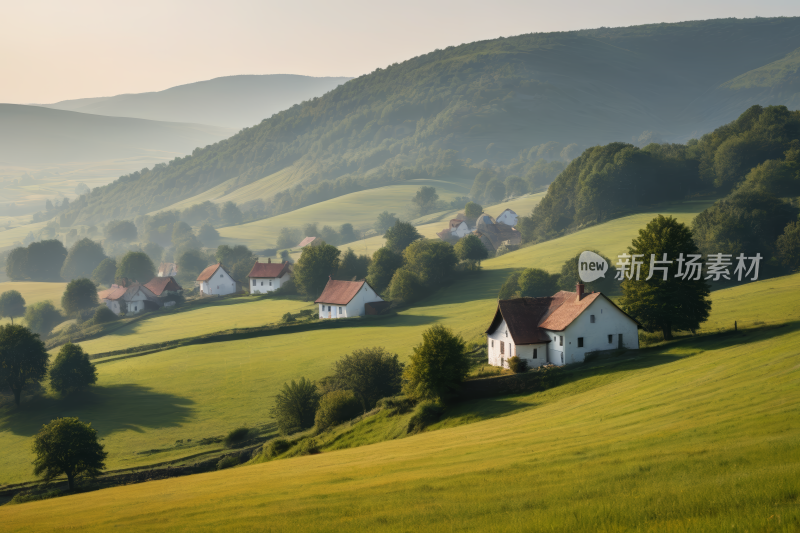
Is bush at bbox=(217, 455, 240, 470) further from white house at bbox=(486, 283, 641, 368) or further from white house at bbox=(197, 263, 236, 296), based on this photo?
white house at bbox=(197, 263, 236, 296)

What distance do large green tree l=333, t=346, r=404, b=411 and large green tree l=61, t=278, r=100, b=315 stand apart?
89825 millimetres

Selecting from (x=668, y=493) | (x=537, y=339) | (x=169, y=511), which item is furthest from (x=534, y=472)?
(x=537, y=339)

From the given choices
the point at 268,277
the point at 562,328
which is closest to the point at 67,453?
the point at 562,328

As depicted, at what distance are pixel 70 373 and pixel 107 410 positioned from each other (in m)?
7.69

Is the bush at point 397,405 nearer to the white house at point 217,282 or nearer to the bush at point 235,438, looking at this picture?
the bush at point 235,438

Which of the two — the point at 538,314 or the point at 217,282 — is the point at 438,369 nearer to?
the point at 538,314

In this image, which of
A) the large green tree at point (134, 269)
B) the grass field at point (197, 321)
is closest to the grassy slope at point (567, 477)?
the grass field at point (197, 321)

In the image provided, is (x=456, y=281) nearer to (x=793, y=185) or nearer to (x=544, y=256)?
(x=544, y=256)

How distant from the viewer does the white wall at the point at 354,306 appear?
9212 centimetres

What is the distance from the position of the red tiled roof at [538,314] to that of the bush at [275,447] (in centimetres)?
1922

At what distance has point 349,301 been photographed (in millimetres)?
91562

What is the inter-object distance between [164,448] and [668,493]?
42.0 metres

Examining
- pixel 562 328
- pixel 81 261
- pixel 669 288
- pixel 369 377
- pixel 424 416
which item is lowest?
pixel 424 416

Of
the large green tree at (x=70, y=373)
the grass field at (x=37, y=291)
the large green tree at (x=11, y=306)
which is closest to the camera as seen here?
the large green tree at (x=70, y=373)
